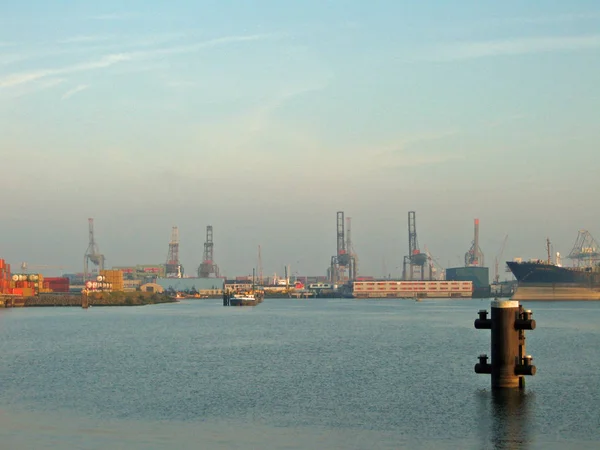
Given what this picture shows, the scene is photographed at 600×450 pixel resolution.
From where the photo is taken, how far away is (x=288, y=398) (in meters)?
33.1

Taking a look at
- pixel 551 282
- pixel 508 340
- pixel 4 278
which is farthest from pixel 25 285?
pixel 508 340

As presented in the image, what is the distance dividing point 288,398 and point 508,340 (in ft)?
26.3

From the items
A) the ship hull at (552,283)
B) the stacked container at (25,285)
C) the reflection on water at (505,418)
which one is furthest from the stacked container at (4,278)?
the reflection on water at (505,418)

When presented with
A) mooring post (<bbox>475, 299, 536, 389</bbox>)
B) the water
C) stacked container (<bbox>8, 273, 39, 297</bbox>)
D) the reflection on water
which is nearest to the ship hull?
stacked container (<bbox>8, 273, 39, 297</bbox>)

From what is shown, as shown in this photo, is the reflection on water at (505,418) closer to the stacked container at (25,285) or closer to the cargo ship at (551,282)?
the stacked container at (25,285)

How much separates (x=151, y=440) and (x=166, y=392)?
987 cm

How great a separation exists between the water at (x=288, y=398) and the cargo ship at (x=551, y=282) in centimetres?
14048

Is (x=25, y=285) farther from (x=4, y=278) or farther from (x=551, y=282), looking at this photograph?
(x=551, y=282)

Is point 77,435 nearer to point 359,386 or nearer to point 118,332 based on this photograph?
point 359,386

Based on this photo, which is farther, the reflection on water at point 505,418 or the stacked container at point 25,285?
the stacked container at point 25,285

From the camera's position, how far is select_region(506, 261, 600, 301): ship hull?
7717 inches

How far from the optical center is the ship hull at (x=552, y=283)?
196 m

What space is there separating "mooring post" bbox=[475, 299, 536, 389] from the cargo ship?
16974 centimetres

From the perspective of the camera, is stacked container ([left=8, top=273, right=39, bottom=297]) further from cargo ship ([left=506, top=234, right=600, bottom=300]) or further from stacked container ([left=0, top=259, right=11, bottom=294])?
cargo ship ([left=506, top=234, right=600, bottom=300])
